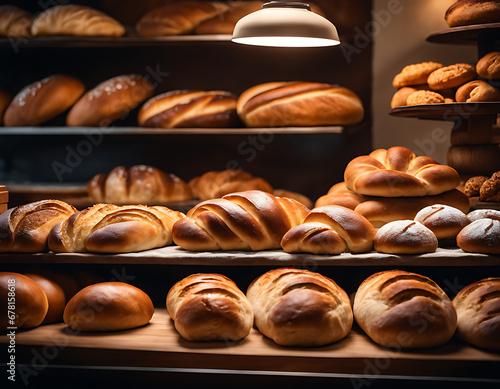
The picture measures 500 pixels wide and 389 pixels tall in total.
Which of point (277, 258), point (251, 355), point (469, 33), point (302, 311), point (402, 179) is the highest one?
point (469, 33)

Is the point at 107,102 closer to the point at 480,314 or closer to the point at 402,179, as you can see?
the point at 402,179

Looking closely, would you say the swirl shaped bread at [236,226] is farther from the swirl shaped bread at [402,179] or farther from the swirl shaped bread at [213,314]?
the swirl shaped bread at [402,179]

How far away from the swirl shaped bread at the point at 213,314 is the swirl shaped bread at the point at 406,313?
0.39m

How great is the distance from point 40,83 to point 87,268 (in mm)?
1560

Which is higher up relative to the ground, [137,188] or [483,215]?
[483,215]

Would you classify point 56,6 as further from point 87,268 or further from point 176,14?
point 87,268

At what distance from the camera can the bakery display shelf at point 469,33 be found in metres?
2.18

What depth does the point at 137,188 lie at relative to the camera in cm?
298

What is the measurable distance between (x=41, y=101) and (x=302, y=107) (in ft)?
5.06

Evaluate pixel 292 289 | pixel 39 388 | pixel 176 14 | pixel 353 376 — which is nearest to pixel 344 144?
pixel 176 14

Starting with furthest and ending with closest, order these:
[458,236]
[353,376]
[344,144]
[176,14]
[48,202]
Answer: [344,144] < [176,14] < [48,202] < [458,236] < [353,376]

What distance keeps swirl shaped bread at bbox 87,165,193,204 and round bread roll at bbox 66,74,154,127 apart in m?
0.33

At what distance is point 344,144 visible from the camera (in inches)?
128

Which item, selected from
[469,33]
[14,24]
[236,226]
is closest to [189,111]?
[14,24]
